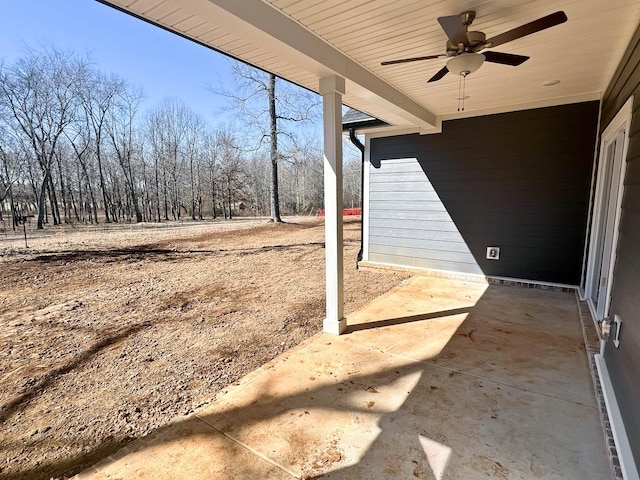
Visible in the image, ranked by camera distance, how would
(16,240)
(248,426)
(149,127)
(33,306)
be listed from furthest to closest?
1. (149,127)
2. (16,240)
3. (33,306)
4. (248,426)

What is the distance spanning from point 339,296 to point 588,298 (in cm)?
294

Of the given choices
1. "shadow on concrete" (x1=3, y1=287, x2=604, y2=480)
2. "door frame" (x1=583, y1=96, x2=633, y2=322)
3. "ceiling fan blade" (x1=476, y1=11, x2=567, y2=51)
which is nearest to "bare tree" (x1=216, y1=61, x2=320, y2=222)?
"door frame" (x1=583, y1=96, x2=633, y2=322)

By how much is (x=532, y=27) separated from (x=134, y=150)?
1864 cm

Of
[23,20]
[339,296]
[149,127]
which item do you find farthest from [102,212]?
[339,296]

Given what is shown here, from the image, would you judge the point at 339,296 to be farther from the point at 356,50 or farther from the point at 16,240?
the point at 16,240

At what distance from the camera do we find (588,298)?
11.9 ft

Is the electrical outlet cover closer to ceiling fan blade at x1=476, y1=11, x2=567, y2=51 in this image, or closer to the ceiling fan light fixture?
the ceiling fan light fixture

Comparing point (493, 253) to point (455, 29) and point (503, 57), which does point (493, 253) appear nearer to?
point (503, 57)

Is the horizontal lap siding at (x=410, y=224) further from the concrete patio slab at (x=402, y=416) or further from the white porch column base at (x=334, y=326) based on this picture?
the white porch column base at (x=334, y=326)

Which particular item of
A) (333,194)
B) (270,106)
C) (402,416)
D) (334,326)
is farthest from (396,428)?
(270,106)

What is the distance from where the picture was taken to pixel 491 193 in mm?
4535

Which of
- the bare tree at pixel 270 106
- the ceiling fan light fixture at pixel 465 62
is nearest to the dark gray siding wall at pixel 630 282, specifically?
the ceiling fan light fixture at pixel 465 62

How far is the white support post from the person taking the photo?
2.69 m

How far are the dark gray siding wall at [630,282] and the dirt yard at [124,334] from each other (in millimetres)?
2140
